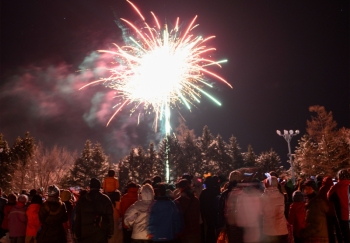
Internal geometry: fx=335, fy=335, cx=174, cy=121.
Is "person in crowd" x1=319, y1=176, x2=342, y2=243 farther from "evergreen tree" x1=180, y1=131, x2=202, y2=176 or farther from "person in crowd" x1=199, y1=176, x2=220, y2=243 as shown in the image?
"evergreen tree" x1=180, y1=131, x2=202, y2=176

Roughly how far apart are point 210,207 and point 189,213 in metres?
1.13

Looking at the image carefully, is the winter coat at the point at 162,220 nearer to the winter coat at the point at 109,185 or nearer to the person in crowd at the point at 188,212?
the person in crowd at the point at 188,212

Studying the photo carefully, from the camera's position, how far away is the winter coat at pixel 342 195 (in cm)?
833

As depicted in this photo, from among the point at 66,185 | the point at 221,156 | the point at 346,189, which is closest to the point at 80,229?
the point at 346,189

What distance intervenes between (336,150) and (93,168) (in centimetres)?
3763

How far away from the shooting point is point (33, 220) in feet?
27.8

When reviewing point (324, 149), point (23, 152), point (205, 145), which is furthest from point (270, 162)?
point (23, 152)

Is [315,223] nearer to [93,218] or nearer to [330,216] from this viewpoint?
[330,216]

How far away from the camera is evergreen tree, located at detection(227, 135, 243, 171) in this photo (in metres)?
62.3

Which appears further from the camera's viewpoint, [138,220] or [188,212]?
[188,212]

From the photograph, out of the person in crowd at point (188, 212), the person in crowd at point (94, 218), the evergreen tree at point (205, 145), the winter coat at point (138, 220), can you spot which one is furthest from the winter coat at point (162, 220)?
the evergreen tree at point (205, 145)

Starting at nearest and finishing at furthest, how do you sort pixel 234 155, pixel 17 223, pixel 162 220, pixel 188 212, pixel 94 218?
pixel 162 220
pixel 94 218
pixel 188 212
pixel 17 223
pixel 234 155

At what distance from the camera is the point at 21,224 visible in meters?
9.22

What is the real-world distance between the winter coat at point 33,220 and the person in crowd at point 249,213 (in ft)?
17.0
